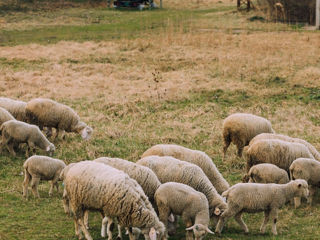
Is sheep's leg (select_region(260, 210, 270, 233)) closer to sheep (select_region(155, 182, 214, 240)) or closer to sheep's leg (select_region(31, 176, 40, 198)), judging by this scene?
sheep (select_region(155, 182, 214, 240))

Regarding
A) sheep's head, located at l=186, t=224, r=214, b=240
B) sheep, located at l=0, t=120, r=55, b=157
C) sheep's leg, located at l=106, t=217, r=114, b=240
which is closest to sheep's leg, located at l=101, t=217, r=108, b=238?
sheep's leg, located at l=106, t=217, r=114, b=240

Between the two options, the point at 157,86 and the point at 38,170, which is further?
the point at 157,86

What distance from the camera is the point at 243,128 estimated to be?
39.9ft

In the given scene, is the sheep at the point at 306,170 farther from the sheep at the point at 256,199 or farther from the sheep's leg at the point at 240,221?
the sheep's leg at the point at 240,221

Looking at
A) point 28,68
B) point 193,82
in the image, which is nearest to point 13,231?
point 193,82

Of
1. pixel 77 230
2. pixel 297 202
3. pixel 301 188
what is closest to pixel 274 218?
pixel 301 188

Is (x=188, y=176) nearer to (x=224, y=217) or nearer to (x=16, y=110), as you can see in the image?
(x=224, y=217)

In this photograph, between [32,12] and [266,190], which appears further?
[32,12]

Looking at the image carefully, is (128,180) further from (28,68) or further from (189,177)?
(28,68)

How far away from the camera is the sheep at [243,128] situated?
12.1m

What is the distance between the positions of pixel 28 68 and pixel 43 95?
4.28m

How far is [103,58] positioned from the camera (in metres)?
22.8

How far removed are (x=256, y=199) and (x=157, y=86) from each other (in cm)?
999

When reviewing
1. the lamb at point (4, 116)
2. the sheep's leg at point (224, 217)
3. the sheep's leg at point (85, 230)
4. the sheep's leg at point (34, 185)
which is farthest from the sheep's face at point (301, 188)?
the lamb at point (4, 116)
